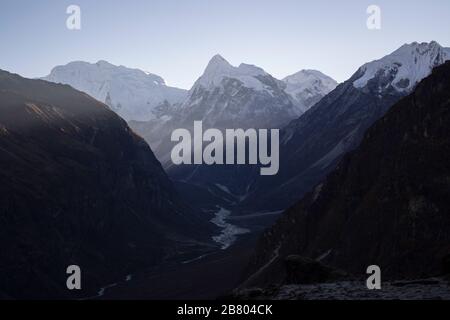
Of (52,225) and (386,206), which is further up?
(386,206)

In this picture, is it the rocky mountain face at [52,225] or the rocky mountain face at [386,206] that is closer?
the rocky mountain face at [386,206]

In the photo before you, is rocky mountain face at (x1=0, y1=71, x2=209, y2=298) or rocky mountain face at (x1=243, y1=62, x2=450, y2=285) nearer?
rocky mountain face at (x1=243, y1=62, x2=450, y2=285)

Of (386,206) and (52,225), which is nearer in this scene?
(386,206)

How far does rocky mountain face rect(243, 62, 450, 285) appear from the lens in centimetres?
8788

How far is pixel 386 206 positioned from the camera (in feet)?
328

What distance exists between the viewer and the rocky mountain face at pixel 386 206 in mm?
87875

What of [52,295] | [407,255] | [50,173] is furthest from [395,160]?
[50,173]

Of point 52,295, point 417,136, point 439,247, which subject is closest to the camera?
point 439,247
